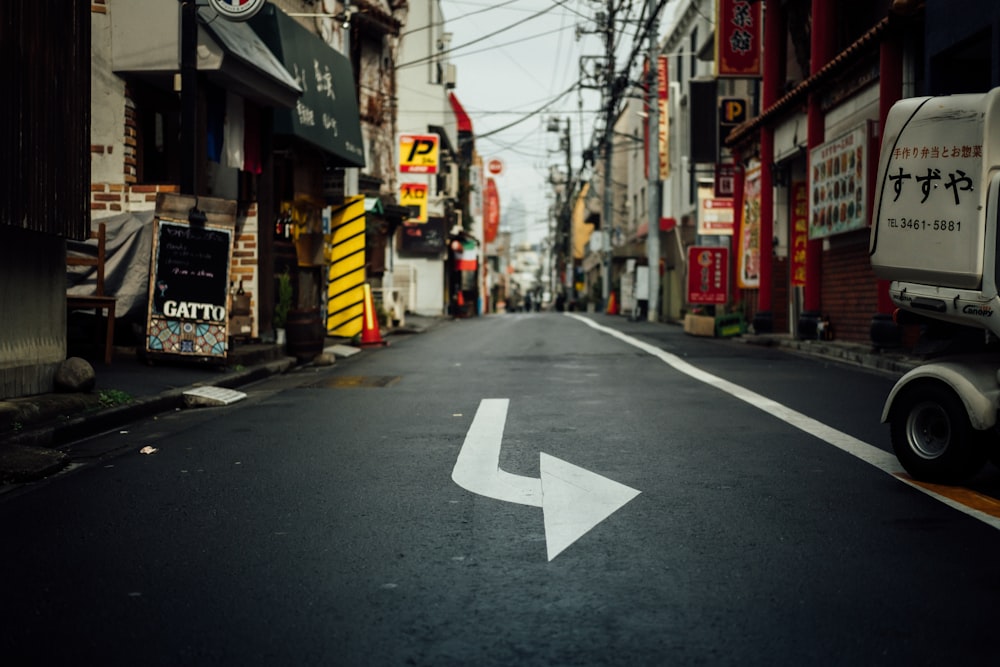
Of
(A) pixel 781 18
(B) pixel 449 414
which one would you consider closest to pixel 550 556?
(B) pixel 449 414

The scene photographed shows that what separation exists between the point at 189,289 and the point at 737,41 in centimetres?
1744

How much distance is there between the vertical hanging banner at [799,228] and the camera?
22781 millimetres

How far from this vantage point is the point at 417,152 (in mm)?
38250

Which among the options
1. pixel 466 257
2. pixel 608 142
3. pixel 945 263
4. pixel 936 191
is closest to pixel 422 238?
pixel 608 142

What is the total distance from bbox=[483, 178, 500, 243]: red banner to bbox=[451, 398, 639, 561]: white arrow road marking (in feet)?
244

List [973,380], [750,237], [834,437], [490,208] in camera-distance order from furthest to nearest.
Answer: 1. [490,208]
2. [750,237]
3. [834,437]
4. [973,380]

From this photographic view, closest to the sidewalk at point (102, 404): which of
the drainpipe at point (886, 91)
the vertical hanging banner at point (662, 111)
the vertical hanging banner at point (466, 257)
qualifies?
the drainpipe at point (886, 91)

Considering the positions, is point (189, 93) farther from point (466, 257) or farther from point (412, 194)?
point (466, 257)

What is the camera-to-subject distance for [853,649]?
3.04 metres

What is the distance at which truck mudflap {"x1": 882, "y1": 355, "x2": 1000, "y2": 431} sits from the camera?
205 inches

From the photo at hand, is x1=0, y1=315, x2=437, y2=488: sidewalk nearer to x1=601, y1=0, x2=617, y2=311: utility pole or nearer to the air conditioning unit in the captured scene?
x1=601, y1=0, x2=617, y2=311: utility pole

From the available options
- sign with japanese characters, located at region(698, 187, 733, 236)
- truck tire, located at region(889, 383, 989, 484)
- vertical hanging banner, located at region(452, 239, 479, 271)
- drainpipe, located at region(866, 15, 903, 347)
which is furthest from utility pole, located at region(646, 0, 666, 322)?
truck tire, located at region(889, 383, 989, 484)

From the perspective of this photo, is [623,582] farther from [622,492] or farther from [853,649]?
[622,492]

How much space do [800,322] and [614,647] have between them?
735 inches
